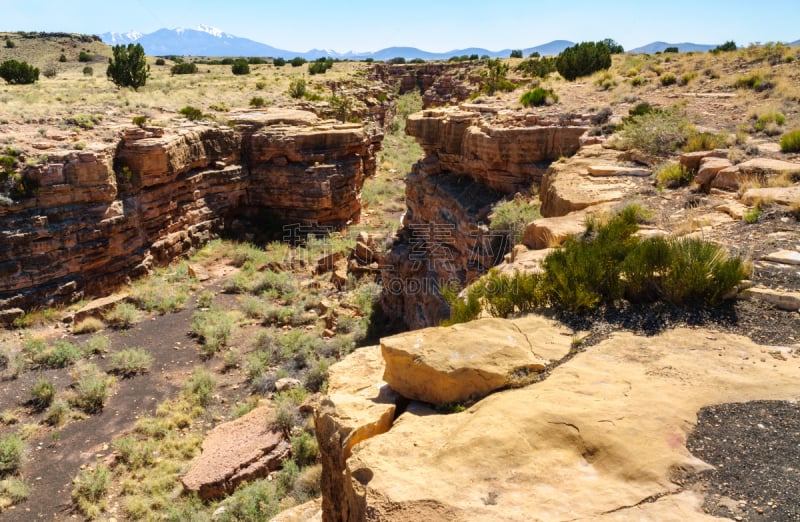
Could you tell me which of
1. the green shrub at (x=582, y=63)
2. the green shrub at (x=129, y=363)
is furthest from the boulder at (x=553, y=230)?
the green shrub at (x=582, y=63)

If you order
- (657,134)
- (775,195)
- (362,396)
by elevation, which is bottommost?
(362,396)

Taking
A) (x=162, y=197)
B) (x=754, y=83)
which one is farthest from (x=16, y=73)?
(x=754, y=83)

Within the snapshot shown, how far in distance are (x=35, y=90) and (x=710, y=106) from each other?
26938 millimetres

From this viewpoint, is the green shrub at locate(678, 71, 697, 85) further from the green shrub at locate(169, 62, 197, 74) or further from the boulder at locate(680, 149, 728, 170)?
the green shrub at locate(169, 62, 197, 74)

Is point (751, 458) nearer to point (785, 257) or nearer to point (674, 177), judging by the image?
point (785, 257)

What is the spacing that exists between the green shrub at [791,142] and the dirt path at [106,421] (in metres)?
13.0

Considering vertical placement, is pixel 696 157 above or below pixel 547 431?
above

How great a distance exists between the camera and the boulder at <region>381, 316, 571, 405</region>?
153 inches

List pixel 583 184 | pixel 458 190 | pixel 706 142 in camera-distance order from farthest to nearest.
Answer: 1. pixel 458 190
2. pixel 706 142
3. pixel 583 184

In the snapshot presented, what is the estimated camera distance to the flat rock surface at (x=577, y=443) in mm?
2740

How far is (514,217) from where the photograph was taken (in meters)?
10.5

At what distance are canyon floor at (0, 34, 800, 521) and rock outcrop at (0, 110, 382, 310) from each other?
81cm

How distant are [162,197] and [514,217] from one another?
12963 mm

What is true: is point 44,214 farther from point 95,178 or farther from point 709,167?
point 709,167
